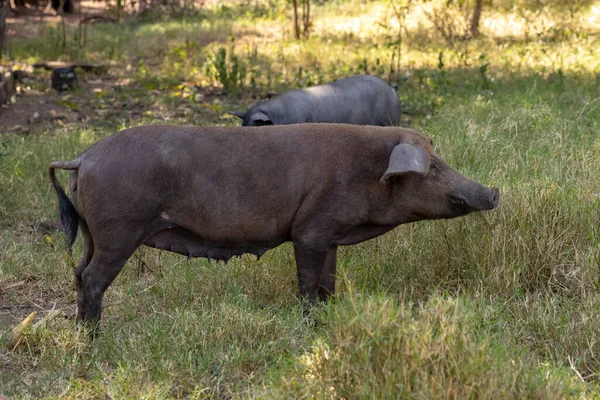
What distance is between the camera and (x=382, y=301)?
3412mm

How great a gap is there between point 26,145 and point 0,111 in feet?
6.72

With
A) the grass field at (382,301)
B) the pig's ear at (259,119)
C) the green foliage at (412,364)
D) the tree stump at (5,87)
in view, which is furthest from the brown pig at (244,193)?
the tree stump at (5,87)

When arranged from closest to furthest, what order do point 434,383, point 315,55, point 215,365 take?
point 434,383
point 215,365
point 315,55

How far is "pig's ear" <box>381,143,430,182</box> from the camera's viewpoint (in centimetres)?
413

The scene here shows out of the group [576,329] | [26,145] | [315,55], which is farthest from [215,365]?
[315,55]

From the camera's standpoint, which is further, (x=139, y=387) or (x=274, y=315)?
(x=274, y=315)

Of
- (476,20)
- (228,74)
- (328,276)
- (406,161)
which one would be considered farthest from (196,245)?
(476,20)

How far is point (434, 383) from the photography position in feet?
10.3

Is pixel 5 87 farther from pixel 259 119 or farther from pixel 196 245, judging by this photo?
pixel 196 245

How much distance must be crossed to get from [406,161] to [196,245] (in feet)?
3.74

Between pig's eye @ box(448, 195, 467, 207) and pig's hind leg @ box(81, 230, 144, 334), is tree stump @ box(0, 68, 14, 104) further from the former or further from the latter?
pig's eye @ box(448, 195, 467, 207)

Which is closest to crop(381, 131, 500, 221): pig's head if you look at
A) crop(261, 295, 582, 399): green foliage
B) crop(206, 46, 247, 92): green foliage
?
crop(261, 295, 582, 399): green foliage

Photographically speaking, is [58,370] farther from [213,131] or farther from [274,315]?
[213,131]

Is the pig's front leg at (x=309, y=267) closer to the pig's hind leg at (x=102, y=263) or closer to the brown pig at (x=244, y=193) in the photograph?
the brown pig at (x=244, y=193)
